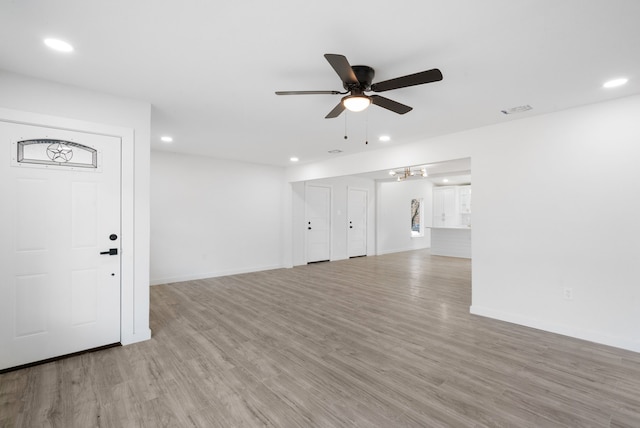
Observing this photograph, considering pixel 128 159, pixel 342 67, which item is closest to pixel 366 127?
pixel 342 67

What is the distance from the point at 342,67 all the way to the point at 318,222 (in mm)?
6399

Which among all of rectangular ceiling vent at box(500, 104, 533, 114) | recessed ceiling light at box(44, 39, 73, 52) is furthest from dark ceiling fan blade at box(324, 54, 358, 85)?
rectangular ceiling vent at box(500, 104, 533, 114)

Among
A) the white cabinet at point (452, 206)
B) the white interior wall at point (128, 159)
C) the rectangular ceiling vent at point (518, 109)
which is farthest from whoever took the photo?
the white cabinet at point (452, 206)

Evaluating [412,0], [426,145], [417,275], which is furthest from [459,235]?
[412,0]

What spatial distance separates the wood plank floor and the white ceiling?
2.61 metres

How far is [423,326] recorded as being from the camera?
3.54 meters

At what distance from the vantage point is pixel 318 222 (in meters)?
8.22

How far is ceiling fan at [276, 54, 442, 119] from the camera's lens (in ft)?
6.47

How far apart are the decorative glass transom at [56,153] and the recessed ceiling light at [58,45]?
3.16 feet

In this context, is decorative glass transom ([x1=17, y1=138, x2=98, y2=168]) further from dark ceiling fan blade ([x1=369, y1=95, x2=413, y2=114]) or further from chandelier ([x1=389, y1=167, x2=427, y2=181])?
chandelier ([x1=389, y1=167, x2=427, y2=181])

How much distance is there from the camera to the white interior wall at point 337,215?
7.62 m

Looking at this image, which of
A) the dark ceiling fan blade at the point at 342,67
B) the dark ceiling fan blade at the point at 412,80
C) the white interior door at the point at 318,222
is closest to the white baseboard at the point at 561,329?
the dark ceiling fan blade at the point at 412,80

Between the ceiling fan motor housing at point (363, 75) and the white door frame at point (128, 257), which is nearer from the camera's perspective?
the ceiling fan motor housing at point (363, 75)

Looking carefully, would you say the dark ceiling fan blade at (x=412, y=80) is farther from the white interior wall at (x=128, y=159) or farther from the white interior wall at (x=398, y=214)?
the white interior wall at (x=398, y=214)
